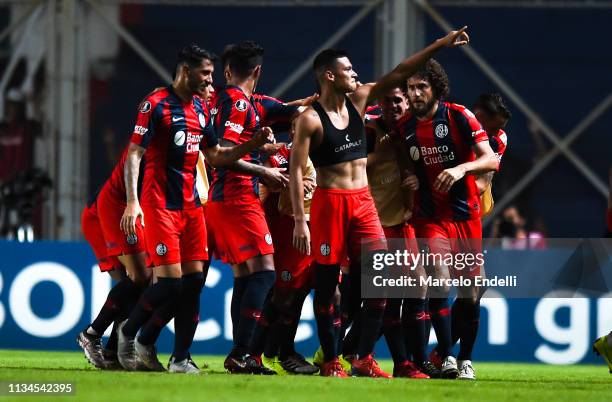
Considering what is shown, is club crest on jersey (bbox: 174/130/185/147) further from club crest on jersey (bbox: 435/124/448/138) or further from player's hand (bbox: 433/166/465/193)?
club crest on jersey (bbox: 435/124/448/138)

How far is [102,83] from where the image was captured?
1733 cm

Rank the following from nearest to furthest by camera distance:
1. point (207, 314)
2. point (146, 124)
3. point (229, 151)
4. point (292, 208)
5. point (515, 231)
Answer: point (146, 124)
point (229, 151)
point (292, 208)
point (207, 314)
point (515, 231)

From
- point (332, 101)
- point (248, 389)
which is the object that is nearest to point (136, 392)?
point (248, 389)

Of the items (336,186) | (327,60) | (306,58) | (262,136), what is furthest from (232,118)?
(306,58)

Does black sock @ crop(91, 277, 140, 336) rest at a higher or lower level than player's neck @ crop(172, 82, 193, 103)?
lower

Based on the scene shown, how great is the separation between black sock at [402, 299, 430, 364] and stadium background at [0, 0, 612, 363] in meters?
7.23

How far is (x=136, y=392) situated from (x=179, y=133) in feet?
7.23

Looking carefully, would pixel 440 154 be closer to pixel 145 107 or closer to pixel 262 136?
pixel 262 136

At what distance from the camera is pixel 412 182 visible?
32.0 feet

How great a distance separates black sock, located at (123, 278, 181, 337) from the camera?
911 cm

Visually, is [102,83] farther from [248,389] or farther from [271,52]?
[248,389]

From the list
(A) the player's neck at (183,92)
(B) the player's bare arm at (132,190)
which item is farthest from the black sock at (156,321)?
(A) the player's neck at (183,92)

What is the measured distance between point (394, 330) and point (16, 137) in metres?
8.47

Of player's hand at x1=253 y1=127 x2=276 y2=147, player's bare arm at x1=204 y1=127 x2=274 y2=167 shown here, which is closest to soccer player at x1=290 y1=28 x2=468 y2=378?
player's hand at x1=253 y1=127 x2=276 y2=147
